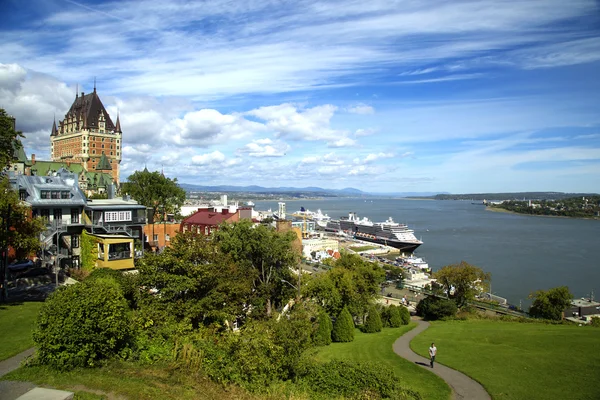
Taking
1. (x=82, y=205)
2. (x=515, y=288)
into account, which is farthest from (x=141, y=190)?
(x=515, y=288)

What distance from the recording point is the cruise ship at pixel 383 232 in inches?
3748

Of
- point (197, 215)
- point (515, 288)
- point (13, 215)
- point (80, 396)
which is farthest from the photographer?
point (515, 288)

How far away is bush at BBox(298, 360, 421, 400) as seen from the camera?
11.9m

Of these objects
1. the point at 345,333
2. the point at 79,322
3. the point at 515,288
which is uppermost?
the point at 79,322

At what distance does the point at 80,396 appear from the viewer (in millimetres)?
8883

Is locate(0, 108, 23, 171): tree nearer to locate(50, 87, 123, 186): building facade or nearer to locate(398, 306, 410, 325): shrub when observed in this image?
locate(398, 306, 410, 325): shrub

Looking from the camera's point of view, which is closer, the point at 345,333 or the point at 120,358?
the point at 120,358

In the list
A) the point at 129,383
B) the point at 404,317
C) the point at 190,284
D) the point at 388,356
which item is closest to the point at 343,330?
the point at 388,356

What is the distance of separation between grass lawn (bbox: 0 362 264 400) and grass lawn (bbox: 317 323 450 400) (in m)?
6.17

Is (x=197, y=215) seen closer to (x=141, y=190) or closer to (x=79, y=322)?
(x=141, y=190)

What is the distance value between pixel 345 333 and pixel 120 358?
13814mm

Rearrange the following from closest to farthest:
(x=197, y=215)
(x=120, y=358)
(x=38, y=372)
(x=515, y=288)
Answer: (x=38, y=372) < (x=120, y=358) < (x=197, y=215) < (x=515, y=288)

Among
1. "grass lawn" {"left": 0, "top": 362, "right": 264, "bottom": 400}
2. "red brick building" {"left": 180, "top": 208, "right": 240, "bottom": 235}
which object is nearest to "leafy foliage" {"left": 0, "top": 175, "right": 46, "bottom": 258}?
"grass lawn" {"left": 0, "top": 362, "right": 264, "bottom": 400}

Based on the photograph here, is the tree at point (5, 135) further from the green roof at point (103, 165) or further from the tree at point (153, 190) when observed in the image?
the green roof at point (103, 165)
